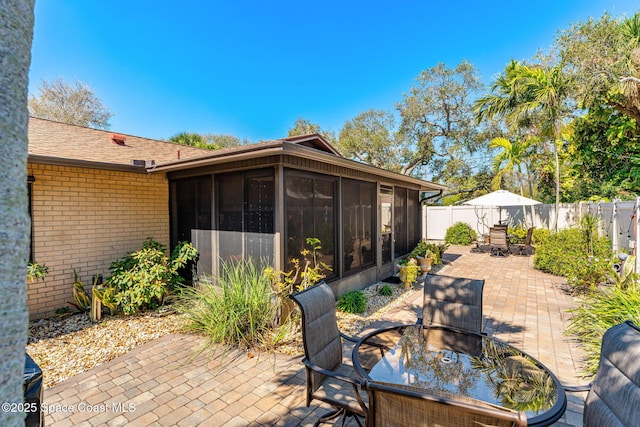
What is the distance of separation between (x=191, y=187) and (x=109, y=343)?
3.26 metres

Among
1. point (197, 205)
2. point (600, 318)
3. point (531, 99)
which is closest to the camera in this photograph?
point (600, 318)

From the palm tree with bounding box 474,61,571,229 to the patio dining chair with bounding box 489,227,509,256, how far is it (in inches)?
74.8

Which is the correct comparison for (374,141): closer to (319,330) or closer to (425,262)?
(425,262)

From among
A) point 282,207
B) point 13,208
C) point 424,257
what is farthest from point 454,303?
point 424,257

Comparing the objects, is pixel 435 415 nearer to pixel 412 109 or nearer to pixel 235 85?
pixel 235 85

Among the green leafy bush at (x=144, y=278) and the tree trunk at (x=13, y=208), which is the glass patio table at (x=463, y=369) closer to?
the tree trunk at (x=13, y=208)

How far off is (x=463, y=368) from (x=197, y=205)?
220 inches

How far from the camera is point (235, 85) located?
1636 centimetres

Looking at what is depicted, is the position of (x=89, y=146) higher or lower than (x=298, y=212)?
higher

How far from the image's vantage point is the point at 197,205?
6207 mm

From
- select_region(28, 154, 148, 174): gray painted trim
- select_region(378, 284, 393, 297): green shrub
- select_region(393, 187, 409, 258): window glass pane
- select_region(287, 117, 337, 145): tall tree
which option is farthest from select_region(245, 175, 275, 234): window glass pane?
select_region(287, 117, 337, 145): tall tree

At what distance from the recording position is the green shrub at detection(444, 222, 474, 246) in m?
14.7

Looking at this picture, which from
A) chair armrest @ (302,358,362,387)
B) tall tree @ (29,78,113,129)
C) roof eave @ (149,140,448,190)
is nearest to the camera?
chair armrest @ (302,358,362,387)

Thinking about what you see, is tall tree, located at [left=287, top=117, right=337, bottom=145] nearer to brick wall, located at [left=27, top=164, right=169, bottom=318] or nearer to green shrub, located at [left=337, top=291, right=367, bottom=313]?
brick wall, located at [left=27, top=164, right=169, bottom=318]
